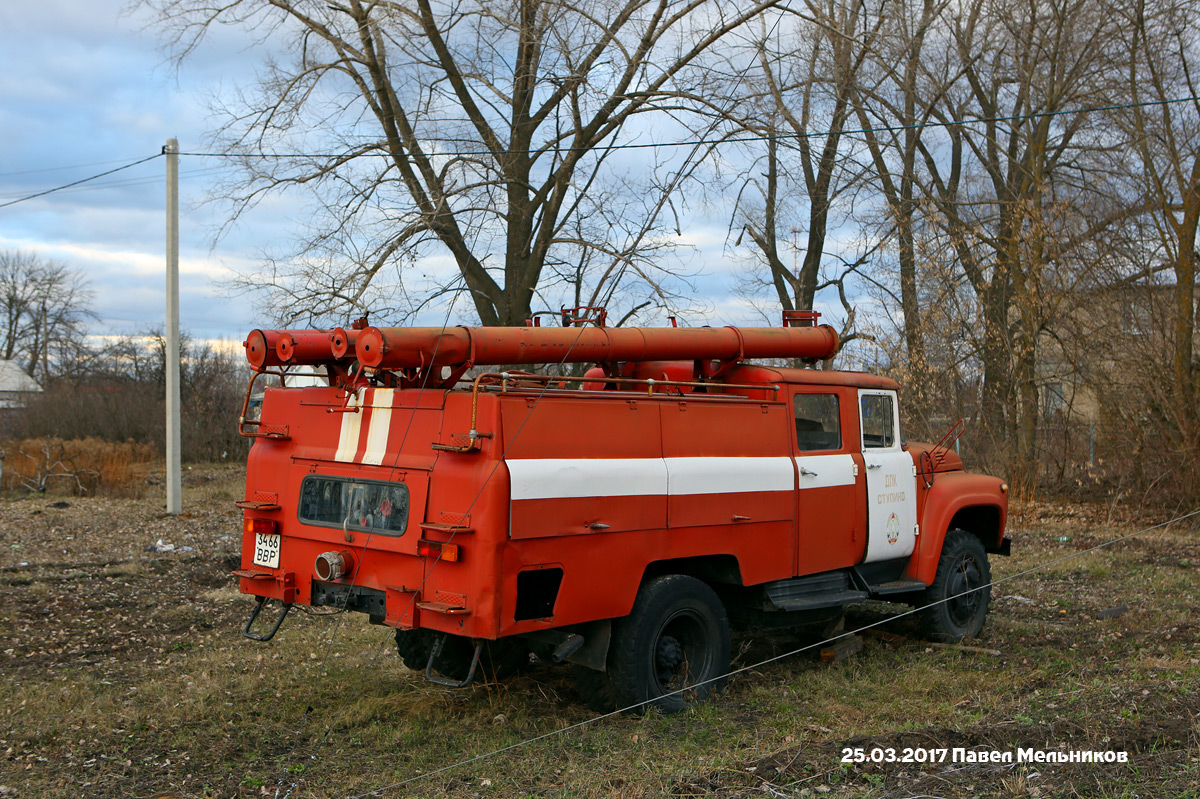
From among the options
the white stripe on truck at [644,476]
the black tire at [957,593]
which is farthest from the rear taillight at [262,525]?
the black tire at [957,593]

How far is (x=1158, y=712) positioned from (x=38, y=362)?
6158 cm

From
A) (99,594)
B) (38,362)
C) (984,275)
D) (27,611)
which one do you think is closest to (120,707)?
(27,611)

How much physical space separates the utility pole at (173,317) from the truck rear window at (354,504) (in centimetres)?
1151

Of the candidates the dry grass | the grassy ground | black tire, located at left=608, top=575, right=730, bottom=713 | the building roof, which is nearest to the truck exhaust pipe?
the grassy ground

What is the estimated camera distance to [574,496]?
5.55 metres

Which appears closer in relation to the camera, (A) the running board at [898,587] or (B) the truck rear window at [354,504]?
(B) the truck rear window at [354,504]

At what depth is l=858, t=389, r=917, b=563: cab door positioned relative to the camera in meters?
7.70

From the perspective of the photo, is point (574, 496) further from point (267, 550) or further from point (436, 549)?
point (267, 550)

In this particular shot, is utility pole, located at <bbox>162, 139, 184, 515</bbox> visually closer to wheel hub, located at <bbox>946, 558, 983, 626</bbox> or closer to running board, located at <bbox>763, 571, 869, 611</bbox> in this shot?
running board, located at <bbox>763, 571, 869, 611</bbox>

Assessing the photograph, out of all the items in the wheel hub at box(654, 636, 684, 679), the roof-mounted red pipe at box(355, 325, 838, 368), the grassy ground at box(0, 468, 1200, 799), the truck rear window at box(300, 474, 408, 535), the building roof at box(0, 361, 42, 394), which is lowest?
the grassy ground at box(0, 468, 1200, 799)

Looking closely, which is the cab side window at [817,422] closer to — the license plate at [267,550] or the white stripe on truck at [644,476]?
the white stripe on truck at [644,476]

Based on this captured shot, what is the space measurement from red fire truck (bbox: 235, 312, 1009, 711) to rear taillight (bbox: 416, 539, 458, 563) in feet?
0.04

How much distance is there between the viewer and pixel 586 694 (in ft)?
20.2

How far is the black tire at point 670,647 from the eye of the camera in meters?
5.96
